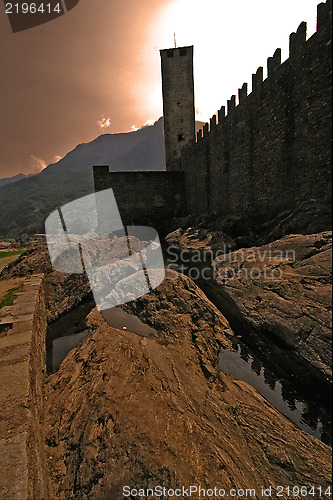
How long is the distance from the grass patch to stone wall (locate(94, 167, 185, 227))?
11.2 m

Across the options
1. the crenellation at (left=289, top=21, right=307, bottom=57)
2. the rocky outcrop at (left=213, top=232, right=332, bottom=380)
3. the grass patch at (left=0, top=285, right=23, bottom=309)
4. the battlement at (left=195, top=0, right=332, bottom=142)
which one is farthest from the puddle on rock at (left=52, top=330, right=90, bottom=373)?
the crenellation at (left=289, top=21, right=307, bottom=57)

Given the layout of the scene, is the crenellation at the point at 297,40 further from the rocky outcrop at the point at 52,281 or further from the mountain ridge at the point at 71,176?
the mountain ridge at the point at 71,176

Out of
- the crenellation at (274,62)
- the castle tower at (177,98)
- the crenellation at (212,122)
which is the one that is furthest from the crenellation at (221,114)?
the castle tower at (177,98)

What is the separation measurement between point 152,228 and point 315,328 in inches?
592

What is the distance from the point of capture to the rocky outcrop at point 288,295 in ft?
13.0

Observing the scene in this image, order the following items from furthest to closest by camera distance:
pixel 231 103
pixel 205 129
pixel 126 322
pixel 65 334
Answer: pixel 205 129, pixel 231 103, pixel 65 334, pixel 126 322

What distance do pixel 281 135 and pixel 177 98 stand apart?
19033 millimetres

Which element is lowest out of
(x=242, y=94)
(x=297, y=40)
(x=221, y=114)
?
(x=297, y=40)

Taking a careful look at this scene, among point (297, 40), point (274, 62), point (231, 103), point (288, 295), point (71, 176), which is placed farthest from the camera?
point (71, 176)

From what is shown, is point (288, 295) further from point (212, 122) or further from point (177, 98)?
point (177, 98)

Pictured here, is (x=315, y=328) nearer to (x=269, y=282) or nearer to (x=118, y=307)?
(x=269, y=282)

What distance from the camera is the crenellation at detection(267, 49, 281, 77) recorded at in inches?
319

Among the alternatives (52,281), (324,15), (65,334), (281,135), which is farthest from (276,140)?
(52,281)

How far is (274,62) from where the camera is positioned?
27.1 feet
